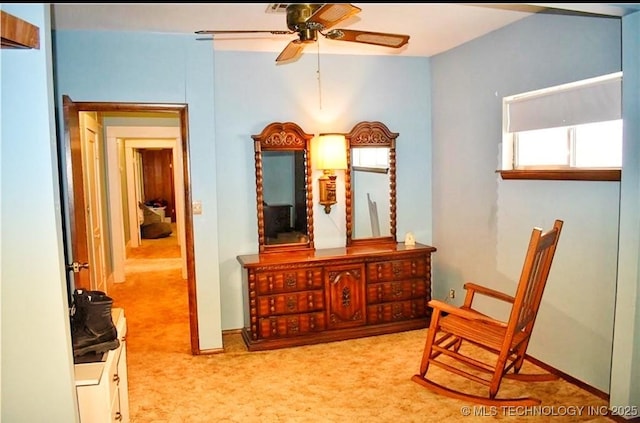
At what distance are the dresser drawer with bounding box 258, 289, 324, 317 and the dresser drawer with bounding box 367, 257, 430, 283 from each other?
19.1 inches

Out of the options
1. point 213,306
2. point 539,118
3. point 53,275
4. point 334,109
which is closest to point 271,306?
point 213,306

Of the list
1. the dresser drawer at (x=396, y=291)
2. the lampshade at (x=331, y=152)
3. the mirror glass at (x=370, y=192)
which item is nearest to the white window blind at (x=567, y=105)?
the mirror glass at (x=370, y=192)

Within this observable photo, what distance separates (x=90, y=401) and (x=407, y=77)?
3679 millimetres

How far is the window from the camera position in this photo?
9.37 ft

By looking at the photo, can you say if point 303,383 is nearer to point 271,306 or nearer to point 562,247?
point 271,306

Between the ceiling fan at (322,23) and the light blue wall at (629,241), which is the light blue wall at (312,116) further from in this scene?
the light blue wall at (629,241)

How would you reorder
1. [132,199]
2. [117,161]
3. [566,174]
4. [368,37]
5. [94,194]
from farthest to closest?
[132,199]
[117,161]
[94,194]
[566,174]
[368,37]

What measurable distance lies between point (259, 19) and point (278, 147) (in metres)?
1.13

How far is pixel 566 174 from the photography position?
10.0 feet

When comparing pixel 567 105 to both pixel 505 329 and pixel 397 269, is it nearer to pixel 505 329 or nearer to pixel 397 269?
pixel 505 329

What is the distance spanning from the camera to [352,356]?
3.66m

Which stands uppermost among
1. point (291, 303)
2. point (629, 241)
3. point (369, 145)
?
point (369, 145)

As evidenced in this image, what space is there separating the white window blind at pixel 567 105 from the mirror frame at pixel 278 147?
166cm

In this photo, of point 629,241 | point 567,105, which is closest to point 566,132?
point 567,105
